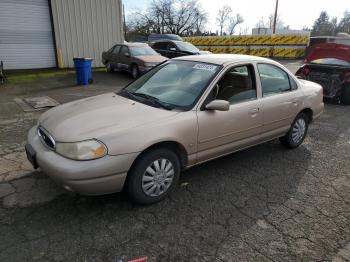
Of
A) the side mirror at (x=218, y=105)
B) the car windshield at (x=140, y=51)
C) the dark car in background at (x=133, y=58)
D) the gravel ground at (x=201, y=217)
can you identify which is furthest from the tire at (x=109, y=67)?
the side mirror at (x=218, y=105)

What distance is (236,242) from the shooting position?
115 inches

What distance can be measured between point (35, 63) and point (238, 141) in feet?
44.8

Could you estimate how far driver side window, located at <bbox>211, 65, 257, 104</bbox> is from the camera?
4012 millimetres

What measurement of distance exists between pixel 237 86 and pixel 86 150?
Answer: 225cm

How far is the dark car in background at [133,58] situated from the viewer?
1271 cm

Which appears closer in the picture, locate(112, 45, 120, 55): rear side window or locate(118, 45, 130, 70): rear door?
locate(118, 45, 130, 70): rear door

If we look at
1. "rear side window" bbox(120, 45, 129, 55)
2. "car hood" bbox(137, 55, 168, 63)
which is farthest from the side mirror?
"rear side window" bbox(120, 45, 129, 55)

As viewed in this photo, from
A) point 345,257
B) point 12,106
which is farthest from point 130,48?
point 345,257

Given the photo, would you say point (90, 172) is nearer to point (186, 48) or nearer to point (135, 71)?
point (135, 71)

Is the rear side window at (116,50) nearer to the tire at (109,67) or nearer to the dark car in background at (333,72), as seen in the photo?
the tire at (109,67)

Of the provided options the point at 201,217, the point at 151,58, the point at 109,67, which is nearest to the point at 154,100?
the point at 201,217

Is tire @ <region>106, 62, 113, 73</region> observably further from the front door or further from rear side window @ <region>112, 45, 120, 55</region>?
the front door

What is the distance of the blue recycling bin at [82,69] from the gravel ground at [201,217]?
23.6 feet

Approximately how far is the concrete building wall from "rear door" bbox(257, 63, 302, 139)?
42.3 feet
